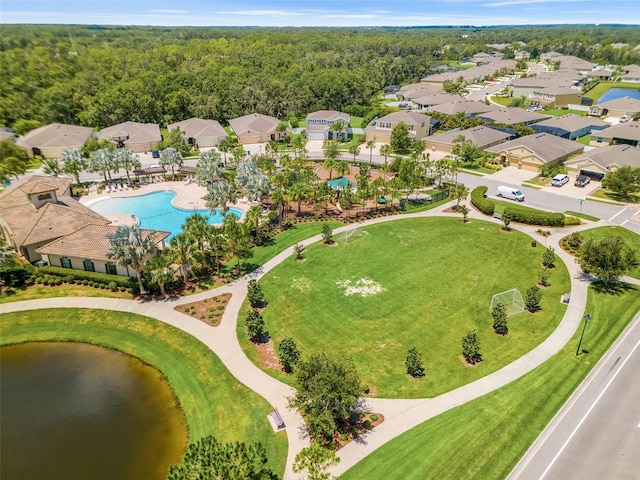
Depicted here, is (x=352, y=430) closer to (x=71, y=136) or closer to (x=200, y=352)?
(x=200, y=352)

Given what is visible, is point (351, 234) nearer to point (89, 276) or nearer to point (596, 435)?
point (89, 276)

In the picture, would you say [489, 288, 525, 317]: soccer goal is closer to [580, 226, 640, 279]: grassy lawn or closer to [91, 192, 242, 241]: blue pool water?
[580, 226, 640, 279]: grassy lawn

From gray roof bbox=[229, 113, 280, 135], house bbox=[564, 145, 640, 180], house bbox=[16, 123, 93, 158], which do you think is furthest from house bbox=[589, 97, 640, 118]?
house bbox=[16, 123, 93, 158]

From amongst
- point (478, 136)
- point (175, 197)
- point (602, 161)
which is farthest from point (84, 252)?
point (602, 161)

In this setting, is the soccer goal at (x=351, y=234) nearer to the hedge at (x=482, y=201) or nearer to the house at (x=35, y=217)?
the hedge at (x=482, y=201)

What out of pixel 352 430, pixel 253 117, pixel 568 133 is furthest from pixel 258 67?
pixel 352 430
